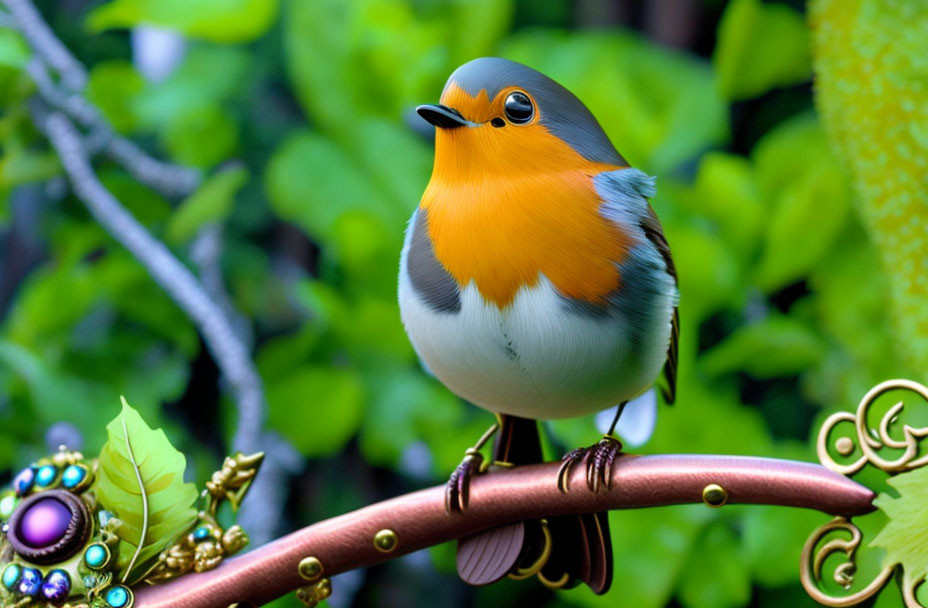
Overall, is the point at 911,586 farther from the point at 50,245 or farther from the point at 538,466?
the point at 50,245

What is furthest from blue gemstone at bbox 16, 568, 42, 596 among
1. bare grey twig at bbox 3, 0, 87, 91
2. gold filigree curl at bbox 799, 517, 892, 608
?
bare grey twig at bbox 3, 0, 87, 91

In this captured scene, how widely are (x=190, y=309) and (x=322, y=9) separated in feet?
0.78

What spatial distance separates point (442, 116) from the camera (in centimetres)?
30

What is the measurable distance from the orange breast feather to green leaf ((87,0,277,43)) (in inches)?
15.4

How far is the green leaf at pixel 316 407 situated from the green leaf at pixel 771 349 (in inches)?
9.9

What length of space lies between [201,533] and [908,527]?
0.24 meters

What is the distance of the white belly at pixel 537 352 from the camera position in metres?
0.30

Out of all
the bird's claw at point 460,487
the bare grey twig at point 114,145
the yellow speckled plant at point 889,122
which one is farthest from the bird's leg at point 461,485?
the bare grey twig at point 114,145

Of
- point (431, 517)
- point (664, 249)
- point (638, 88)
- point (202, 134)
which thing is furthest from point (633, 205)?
point (202, 134)

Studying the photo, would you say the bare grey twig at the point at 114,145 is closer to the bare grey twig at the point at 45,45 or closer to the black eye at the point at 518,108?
the bare grey twig at the point at 45,45

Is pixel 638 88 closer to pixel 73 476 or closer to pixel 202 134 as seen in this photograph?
pixel 202 134

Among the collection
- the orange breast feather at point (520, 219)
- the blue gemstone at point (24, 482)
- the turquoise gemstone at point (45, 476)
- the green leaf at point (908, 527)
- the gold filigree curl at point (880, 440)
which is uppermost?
the orange breast feather at point (520, 219)

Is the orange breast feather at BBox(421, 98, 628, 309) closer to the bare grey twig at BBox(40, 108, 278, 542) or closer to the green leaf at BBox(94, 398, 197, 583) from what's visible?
the green leaf at BBox(94, 398, 197, 583)

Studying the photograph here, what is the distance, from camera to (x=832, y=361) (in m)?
0.55
